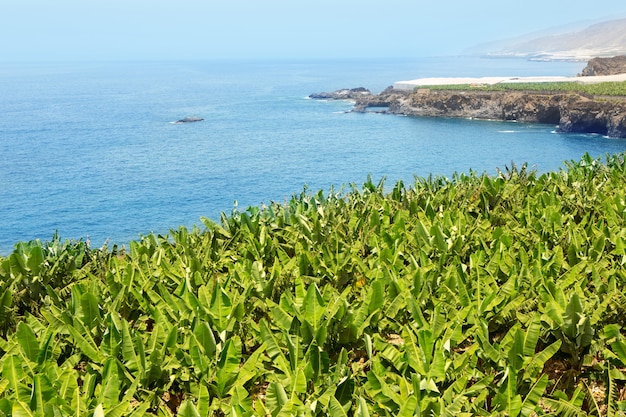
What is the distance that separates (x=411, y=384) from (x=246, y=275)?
2.53 meters

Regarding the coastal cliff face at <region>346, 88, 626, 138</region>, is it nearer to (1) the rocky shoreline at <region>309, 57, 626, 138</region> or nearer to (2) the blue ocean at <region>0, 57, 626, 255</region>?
(1) the rocky shoreline at <region>309, 57, 626, 138</region>

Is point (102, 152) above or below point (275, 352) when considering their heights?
below

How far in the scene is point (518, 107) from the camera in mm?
73125

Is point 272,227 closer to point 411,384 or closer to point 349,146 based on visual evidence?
point 411,384

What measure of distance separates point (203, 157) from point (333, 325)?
52.0m

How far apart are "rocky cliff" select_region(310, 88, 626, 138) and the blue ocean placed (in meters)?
2.22

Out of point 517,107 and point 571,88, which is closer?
point 517,107

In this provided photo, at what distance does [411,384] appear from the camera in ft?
14.6

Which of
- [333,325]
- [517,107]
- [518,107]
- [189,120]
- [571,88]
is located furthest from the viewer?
[189,120]

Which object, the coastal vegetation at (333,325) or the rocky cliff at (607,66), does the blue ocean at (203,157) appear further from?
the rocky cliff at (607,66)

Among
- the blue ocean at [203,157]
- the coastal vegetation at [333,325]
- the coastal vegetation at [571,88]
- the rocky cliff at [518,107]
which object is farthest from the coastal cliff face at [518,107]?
the coastal vegetation at [333,325]

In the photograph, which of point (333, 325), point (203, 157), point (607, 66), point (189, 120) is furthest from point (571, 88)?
point (333, 325)

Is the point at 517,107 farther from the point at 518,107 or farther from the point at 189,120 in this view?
the point at 189,120

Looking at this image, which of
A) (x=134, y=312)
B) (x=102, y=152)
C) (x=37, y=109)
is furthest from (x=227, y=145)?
(x=134, y=312)
